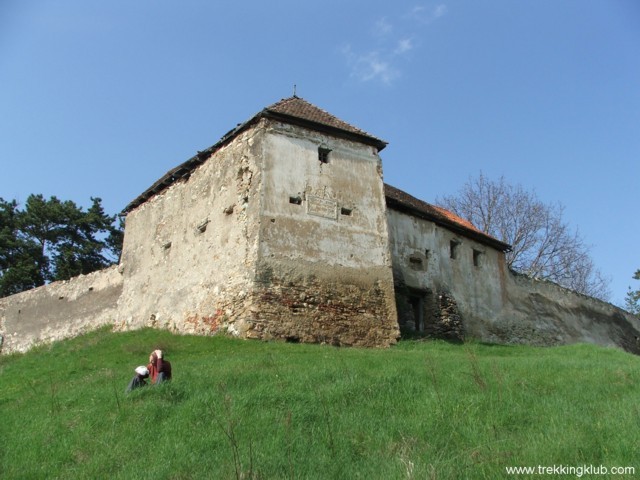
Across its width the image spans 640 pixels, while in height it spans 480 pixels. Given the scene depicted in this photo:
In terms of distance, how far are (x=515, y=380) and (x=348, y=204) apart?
8.66 m

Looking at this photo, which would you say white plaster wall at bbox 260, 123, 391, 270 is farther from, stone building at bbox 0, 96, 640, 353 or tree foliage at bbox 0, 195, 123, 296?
tree foliage at bbox 0, 195, 123, 296

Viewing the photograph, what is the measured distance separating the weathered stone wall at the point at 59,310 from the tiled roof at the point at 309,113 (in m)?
8.88

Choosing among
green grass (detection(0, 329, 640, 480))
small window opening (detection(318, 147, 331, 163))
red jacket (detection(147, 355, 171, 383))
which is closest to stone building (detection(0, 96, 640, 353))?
small window opening (detection(318, 147, 331, 163))

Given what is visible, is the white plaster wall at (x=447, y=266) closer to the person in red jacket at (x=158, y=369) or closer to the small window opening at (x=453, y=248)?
the small window opening at (x=453, y=248)

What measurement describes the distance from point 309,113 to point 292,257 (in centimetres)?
474

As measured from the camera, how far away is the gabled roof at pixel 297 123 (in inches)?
701

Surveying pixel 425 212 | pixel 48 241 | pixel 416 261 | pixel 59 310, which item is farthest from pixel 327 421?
pixel 48 241

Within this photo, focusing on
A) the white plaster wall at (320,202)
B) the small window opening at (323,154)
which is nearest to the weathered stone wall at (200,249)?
the white plaster wall at (320,202)

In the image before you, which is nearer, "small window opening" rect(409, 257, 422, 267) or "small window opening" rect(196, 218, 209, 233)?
"small window opening" rect(196, 218, 209, 233)

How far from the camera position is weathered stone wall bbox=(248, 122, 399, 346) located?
16.0m

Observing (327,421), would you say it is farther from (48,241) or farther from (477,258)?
(48,241)

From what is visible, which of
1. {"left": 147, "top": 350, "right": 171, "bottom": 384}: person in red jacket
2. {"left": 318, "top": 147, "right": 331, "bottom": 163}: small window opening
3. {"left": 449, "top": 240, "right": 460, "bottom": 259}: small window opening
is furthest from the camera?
{"left": 449, "top": 240, "right": 460, "bottom": 259}: small window opening

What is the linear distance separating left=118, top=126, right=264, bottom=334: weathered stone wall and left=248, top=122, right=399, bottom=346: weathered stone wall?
0.50m

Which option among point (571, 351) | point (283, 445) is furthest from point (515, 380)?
point (571, 351)
